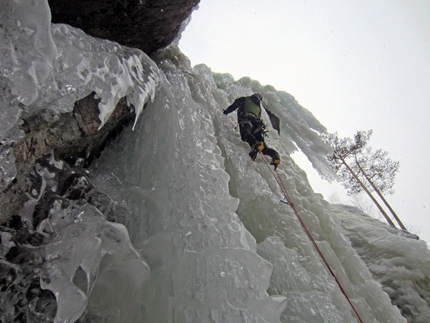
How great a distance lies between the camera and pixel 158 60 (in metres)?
4.13

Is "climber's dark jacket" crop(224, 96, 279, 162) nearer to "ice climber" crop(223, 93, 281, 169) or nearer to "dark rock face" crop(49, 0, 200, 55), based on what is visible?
"ice climber" crop(223, 93, 281, 169)

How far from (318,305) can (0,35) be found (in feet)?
9.63

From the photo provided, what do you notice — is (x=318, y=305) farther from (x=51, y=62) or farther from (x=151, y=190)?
(x=51, y=62)

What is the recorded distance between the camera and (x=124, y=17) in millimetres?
2746

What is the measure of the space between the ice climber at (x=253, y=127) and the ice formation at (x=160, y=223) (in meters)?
0.21

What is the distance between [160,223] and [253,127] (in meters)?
2.44

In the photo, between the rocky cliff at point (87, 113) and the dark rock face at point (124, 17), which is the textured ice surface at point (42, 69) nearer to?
the rocky cliff at point (87, 113)

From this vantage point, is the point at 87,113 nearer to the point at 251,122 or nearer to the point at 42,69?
the point at 42,69

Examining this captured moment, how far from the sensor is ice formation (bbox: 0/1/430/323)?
1.55m

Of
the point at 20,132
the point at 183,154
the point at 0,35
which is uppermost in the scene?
the point at 0,35

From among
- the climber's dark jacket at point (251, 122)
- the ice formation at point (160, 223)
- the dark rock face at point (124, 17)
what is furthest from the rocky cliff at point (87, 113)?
the climber's dark jacket at point (251, 122)

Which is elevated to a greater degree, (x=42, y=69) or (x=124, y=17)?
(x=124, y=17)

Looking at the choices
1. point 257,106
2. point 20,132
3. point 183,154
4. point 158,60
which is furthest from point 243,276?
point 158,60

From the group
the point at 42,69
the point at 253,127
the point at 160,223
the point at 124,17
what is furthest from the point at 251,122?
the point at 42,69
